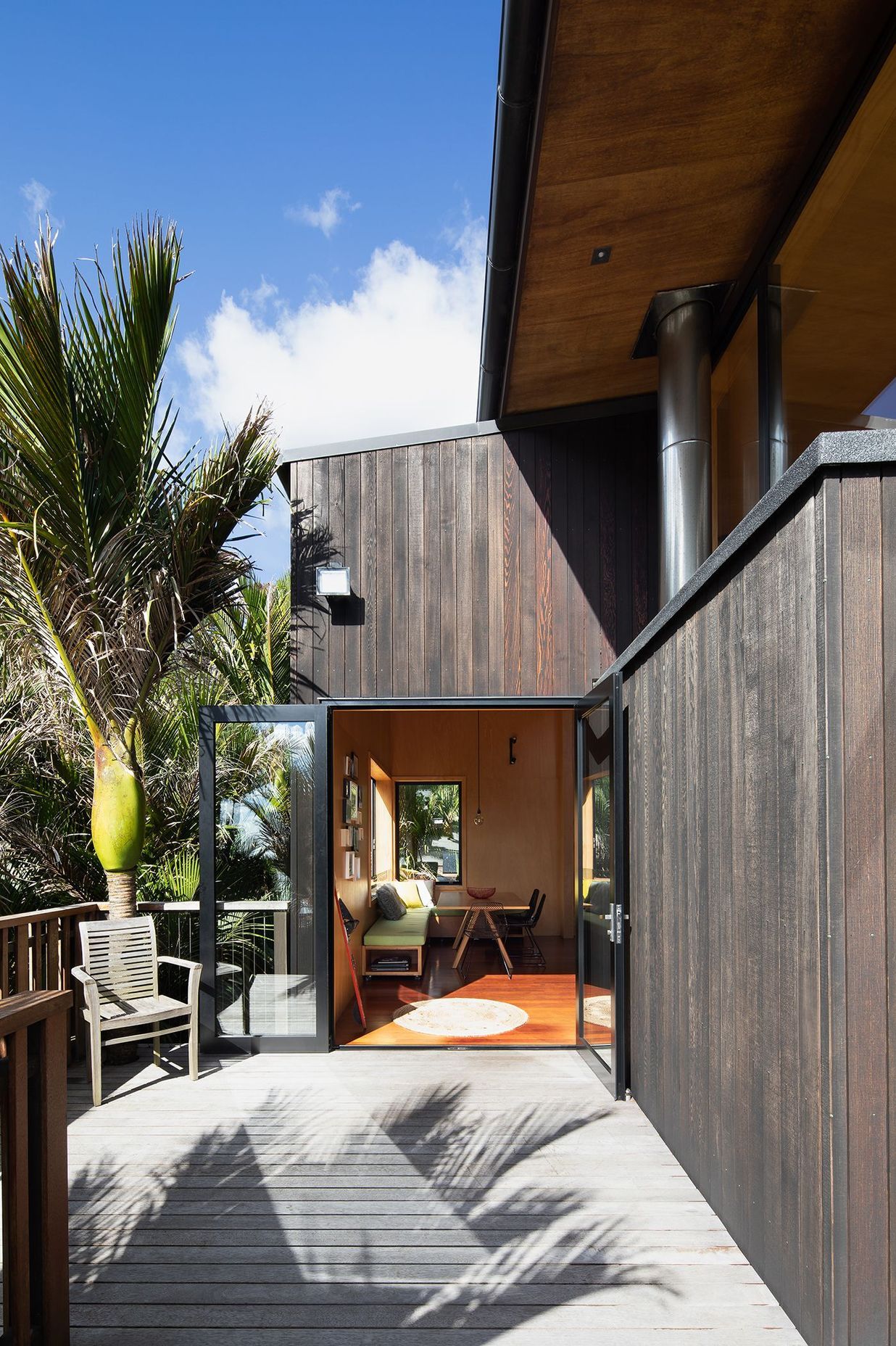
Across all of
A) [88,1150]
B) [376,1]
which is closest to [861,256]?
[88,1150]

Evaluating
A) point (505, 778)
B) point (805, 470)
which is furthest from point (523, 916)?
point (805, 470)

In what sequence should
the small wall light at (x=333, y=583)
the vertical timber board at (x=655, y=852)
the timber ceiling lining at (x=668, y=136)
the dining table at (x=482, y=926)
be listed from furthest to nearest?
the dining table at (x=482, y=926) < the small wall light at (x=333, y=583) < the vertical timber board at (x=655, y=852) < the timber ceiling lining at (x=668, y=136)

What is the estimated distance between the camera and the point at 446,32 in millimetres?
9414

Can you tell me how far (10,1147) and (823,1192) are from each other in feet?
6.14

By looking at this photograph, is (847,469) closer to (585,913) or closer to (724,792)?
(724,792)

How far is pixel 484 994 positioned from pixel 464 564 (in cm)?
344

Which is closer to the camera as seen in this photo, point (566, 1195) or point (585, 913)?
point (566, 1195)

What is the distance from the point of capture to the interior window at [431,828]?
35.1 feet

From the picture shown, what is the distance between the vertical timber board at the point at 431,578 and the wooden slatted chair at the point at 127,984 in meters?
2.13

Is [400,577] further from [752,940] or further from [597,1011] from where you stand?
[752,940]

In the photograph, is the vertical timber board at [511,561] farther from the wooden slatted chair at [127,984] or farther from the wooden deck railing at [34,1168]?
the wooden deck railing at [34,1168]

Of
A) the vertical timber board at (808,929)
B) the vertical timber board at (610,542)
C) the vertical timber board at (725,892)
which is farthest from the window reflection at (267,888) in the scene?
the vertical timber board at (808,929)

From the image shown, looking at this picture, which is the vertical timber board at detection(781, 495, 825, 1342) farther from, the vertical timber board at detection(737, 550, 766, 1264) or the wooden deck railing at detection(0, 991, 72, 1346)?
the wooden deck railing at detection(0, 991, 72, 1346)

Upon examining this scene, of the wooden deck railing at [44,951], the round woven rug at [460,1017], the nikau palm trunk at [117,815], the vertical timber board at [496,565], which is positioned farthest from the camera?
the round woven rug at [460,1017]
